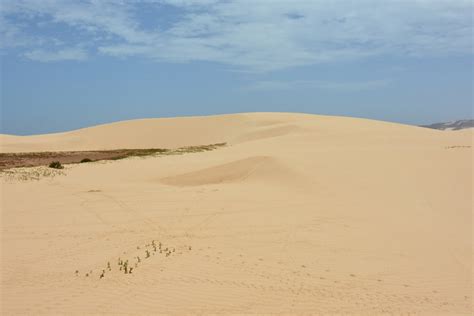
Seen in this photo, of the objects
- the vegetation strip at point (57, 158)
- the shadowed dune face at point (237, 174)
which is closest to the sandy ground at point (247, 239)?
the shadowed dune face at point (237, 174)

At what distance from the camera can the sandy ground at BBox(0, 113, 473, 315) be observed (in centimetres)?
607

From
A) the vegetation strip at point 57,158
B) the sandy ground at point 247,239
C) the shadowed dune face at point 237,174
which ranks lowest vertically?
the sandy ground at point 247,239

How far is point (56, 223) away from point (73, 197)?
2616 millimetres

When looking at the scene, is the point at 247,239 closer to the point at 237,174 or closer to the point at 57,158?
the point at 237,174

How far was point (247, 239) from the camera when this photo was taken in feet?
28.0

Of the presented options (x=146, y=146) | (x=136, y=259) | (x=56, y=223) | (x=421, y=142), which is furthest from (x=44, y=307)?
(x=146, y=146)

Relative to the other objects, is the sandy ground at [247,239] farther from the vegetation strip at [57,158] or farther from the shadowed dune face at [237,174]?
the vegetation strip at [57,158]

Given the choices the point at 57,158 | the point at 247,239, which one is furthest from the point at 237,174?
the point at 57,158

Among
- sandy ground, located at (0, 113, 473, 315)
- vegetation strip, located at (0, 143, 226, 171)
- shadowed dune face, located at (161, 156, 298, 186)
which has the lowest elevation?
sandy ground, located at (0, 113, 473, 315)

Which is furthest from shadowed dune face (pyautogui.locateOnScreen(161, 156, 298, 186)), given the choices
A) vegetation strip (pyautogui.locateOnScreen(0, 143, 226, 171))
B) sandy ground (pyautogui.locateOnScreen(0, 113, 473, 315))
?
vegetation strip (pyautogui.locateOnScreen(0, 143, 226, 171))

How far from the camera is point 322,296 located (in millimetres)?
6105

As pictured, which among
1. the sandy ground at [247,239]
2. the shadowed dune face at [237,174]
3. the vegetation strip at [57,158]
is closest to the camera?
the sandy ground at [247,239]

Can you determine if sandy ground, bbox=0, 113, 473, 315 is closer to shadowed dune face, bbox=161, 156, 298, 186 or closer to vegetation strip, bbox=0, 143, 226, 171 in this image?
shadowed dune face, bbox=161, 156, 298, 186

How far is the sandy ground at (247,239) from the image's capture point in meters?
6.07
